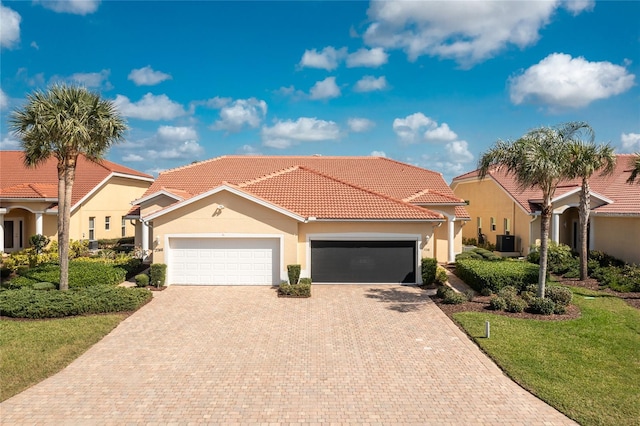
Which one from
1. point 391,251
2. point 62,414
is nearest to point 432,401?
point 62,414

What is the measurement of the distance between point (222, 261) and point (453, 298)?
32.6 feet

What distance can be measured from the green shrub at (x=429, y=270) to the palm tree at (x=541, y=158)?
15.2 ft

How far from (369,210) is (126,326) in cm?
1094

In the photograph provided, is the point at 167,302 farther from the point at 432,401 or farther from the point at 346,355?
the point at 432,401

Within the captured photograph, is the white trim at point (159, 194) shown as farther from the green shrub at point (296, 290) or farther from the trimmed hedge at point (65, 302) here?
the green shrub at point (296, 290)

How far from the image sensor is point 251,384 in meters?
8.77

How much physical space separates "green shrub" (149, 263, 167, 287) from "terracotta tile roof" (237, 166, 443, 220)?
5272mm

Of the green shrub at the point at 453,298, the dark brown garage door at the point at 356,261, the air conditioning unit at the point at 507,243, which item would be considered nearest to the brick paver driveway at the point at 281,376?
the green shrub at the point at 453,298

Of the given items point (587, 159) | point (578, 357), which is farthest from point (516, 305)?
point (587, 159)

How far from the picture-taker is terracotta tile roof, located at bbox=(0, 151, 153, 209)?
25.4 meters

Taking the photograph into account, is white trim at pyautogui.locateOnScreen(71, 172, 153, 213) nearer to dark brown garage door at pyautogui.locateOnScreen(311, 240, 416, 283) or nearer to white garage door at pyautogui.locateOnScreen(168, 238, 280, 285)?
white garage door at pyautogui.locateOnScreen(168, 238, 280, 285)

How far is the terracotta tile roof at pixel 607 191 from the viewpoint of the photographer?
68.8ft

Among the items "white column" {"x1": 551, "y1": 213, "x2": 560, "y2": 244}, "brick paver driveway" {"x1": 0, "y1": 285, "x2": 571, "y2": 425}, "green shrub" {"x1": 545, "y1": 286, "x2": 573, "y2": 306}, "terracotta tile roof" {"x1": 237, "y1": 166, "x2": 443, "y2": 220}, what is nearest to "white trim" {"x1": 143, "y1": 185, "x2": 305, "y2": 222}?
"terracotta tile roof" {"x1": 237, "y1": 166, "x2": 443, "y2": 220}

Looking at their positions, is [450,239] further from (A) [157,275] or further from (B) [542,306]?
(A) [157,275]
